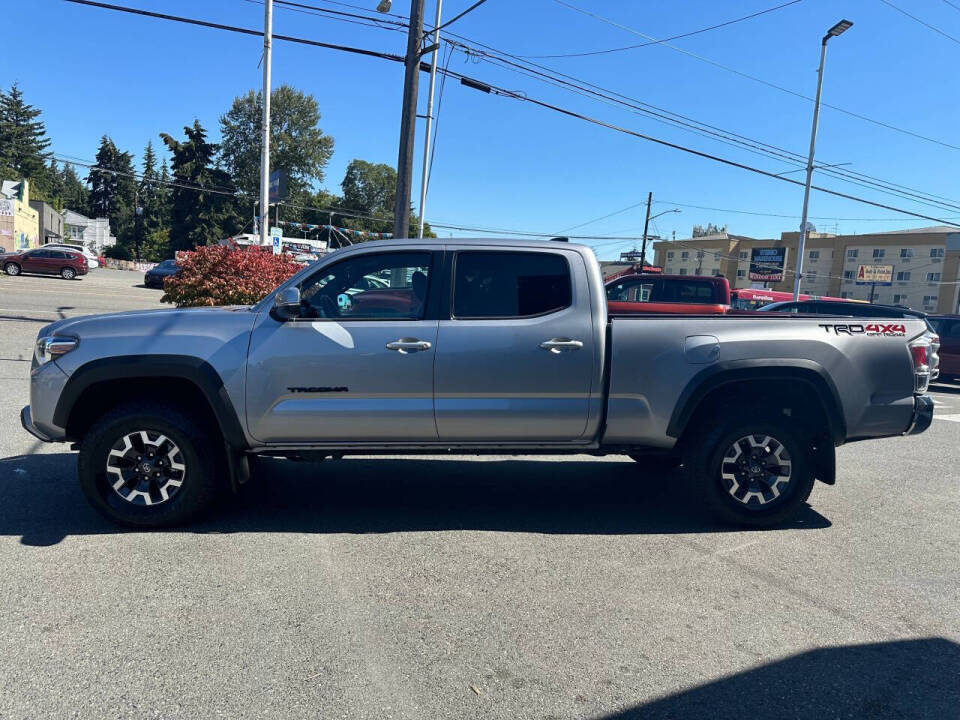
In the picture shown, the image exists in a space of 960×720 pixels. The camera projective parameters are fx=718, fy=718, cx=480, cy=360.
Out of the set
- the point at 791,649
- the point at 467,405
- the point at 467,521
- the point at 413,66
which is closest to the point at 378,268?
the point at 467,405

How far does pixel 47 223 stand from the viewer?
245ft

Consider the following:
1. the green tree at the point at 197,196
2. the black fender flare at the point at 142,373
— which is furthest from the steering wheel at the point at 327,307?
the green tree at the point at 197,196

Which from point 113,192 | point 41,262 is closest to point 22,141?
point 113,192

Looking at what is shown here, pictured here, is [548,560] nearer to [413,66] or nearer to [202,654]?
[202,654]

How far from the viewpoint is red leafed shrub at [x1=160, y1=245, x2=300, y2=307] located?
13.5 meters

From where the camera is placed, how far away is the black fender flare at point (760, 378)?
4.91m

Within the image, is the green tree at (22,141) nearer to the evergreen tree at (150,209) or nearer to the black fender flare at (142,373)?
the evergreen tree at (150,209)

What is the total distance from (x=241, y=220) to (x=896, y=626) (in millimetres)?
76938

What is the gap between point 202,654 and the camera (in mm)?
3240

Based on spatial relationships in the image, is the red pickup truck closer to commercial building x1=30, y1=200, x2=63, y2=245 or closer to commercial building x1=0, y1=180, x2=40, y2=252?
commercial building x1=0, y1=180, x2=40, y2=252

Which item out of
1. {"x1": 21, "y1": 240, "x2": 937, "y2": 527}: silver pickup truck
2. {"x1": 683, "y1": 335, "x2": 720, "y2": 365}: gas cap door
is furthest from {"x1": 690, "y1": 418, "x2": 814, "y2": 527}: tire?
{"x1": 683, "y1": 335, "x2": 720, "y2": 365}: gas cap door

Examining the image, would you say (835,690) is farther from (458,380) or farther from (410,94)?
(410,94)

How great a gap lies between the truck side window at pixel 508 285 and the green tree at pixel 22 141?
111m

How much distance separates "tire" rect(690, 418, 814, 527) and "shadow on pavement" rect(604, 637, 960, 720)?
5.38 ft
